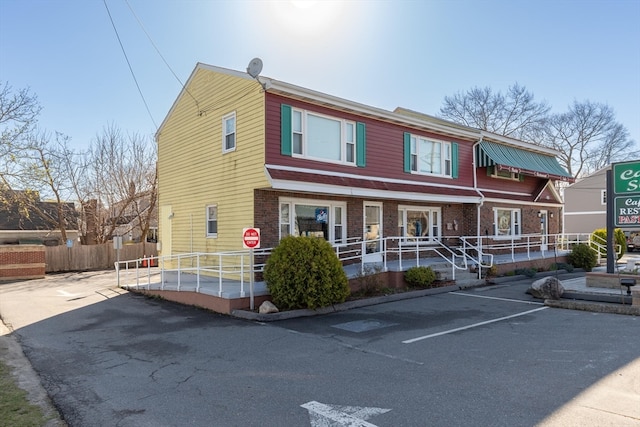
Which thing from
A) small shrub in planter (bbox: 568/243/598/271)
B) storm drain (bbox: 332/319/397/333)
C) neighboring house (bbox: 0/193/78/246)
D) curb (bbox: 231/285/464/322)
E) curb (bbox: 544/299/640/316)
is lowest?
storm drain (bbox: 332/319/397/333)

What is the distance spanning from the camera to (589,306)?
34.1ft

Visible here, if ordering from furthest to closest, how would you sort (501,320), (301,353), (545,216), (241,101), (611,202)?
(545,216)
(241,101)
(611,202)
(501,320)
(301,353)

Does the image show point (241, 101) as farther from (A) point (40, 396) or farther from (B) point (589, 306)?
(B) point (589, 306)

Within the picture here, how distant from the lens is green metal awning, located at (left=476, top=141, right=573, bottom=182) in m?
19.1

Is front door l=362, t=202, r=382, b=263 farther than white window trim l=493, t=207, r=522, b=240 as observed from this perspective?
No

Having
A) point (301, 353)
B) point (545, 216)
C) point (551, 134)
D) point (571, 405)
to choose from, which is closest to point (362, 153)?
Answer: point (301, 353)

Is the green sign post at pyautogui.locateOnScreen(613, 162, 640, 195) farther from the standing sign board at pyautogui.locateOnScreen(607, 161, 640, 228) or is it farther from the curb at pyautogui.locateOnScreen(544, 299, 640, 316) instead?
the curb at pyautogui.locateOnScreen(544, 299, 640, 316)

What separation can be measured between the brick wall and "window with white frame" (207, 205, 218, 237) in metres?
12.4

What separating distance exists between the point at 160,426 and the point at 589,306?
10036 mm

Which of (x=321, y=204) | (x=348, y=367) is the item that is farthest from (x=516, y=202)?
(x=348, y=367)

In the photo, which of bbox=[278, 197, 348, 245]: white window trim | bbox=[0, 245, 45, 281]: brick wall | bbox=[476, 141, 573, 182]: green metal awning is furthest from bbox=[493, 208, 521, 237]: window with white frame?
bbox=[0, 245, 45, 281]: brick wall

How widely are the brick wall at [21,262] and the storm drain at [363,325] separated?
19.2 m

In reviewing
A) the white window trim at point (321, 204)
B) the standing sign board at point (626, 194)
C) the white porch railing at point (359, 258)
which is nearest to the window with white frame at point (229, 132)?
the white window trim at point (321, 204)

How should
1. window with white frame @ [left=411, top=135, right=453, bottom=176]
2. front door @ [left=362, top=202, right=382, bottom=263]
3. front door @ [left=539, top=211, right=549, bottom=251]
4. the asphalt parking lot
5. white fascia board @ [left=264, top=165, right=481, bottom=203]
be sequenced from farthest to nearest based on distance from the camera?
1. front door @ [left=539, top=211, right=549, bottom=251]
2. window with white frame @ [left=411, top=135, right=453, bottom=176]
3. front door @ [left=362, top=202, right=382, bottom=263]
4. white fascia board @ [left=264, top=165, right=481, bottom=203]
5. the asphalt parking lot
